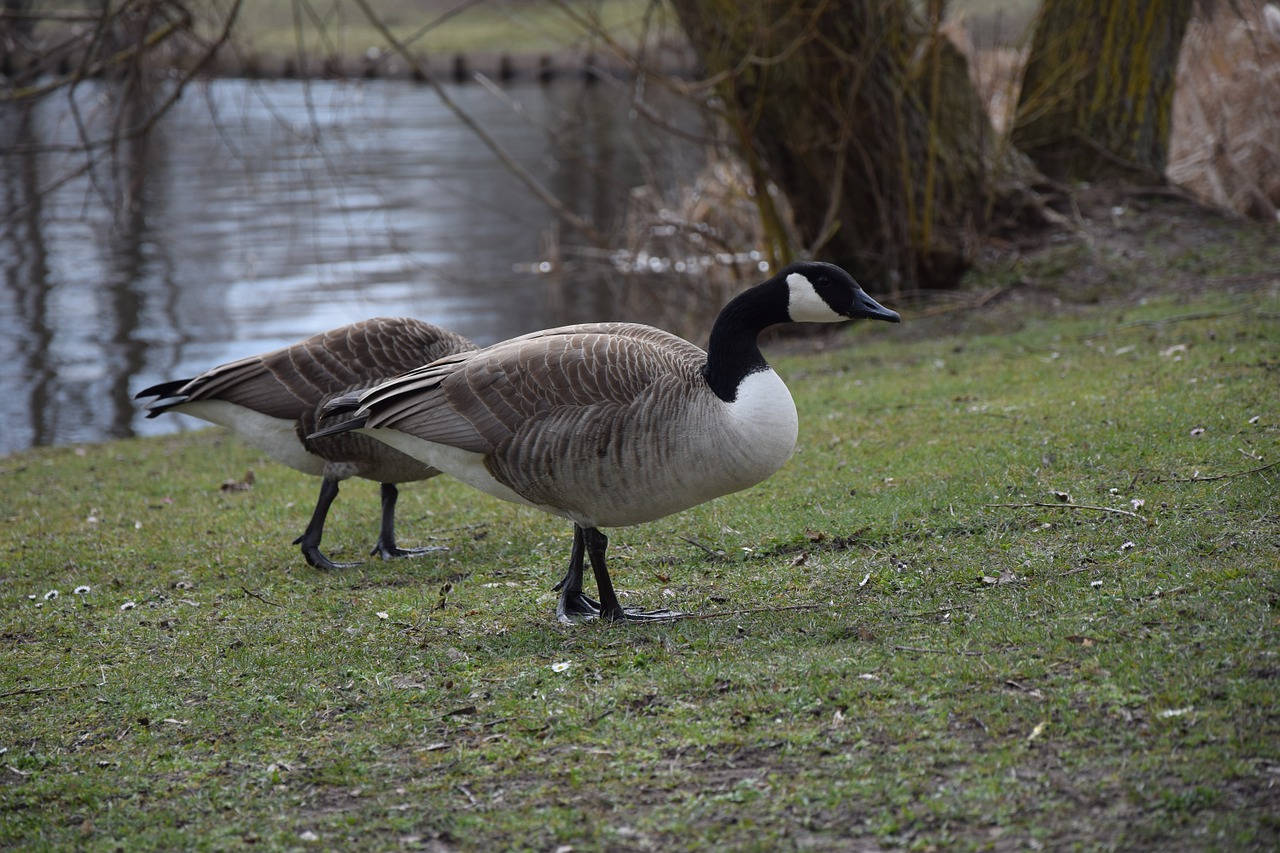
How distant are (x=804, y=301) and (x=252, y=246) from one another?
67.3ft

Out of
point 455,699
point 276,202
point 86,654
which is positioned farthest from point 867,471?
point 276,202

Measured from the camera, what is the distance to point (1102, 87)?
14.3 metres

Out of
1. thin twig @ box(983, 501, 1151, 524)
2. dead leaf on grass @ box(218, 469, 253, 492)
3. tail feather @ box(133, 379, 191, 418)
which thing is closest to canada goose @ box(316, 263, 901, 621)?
thin twig @ box(983, 501, 1151, 524)

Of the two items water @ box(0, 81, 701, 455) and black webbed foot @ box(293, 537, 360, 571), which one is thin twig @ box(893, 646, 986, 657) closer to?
black webbed foot @ box(293, 537, 360, 571)

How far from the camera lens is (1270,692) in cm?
423

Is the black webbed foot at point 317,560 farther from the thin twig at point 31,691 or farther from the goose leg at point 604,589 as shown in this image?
the goose leg at point 604,589

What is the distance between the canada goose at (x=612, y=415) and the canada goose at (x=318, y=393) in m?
1.09

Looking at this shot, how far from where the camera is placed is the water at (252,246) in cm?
1311

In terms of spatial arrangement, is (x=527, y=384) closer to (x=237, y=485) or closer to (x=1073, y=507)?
(x=1073, y=507)

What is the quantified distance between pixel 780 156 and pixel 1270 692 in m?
10.5

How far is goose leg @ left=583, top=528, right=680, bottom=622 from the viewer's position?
576cm

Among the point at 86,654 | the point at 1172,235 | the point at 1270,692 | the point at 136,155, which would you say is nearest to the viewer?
the point at 1270,692

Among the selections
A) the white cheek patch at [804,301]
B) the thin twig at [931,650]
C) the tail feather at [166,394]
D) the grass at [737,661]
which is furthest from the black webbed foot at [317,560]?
the thin twig at [931,650]

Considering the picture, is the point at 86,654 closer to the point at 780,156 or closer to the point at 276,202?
the point at 780,156
